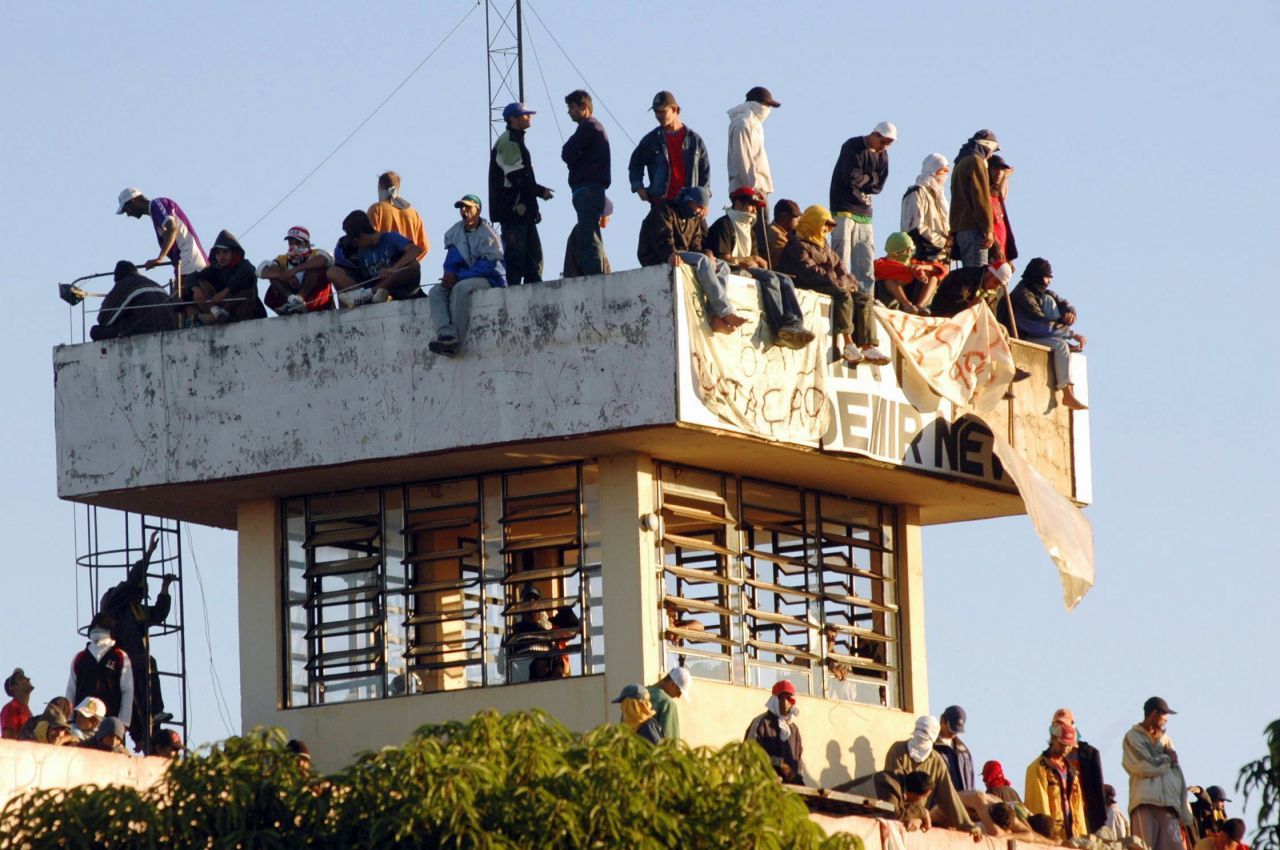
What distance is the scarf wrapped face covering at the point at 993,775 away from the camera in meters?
29.6

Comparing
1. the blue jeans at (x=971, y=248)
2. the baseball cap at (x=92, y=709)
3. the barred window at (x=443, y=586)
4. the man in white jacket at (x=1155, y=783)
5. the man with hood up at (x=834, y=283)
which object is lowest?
the man in white jacket at (x=1155, y=783)

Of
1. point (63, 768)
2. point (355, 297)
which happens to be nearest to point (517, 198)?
point (355, 297)

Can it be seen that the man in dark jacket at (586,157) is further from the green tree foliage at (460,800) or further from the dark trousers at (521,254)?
the green tree foliage at (460,800)

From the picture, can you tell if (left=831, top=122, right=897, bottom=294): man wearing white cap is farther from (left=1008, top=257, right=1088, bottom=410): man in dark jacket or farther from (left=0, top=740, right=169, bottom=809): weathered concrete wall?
(left=0, top=740, right=169, bottom=809): weathered concrete wall

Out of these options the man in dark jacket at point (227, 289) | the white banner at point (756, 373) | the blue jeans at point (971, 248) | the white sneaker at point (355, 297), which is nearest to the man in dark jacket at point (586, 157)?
the white banner at point (756, 373)

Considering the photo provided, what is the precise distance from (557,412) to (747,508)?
2.72 metres

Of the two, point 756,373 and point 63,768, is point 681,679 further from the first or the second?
point 63,768

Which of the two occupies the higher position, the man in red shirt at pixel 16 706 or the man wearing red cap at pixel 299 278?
the man wearing red cap at pixel 299 278

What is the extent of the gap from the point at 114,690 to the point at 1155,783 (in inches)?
344

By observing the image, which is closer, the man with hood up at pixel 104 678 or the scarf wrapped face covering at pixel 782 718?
the scarf wrapped face covering at pixel 782 718

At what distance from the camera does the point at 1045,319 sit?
103 ft

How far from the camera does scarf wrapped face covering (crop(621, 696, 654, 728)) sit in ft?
80.6

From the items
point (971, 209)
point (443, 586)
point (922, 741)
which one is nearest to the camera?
point (922, 741)

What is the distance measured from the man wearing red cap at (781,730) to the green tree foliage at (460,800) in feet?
17.2
